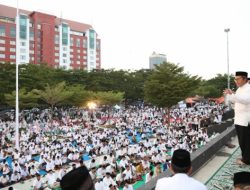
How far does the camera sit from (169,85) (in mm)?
26062

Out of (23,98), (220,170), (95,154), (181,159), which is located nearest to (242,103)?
(220,170)

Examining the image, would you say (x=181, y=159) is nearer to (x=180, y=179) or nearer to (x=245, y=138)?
(x=180, y=179)

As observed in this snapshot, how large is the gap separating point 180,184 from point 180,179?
5 centimetres

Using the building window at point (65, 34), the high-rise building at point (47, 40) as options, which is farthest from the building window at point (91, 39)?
the building window at point (65, 34)

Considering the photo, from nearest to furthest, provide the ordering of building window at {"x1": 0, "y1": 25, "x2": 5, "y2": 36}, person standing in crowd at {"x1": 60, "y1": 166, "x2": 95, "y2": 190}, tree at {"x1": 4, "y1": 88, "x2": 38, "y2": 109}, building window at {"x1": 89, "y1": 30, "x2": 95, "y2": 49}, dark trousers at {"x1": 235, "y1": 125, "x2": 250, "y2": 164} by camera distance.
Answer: person standing in crowd at {"x1": 60, "y1": 166, "x2": 95, "y2": 190} < dark trousers at {"x1": 235, "y1": 125, "x2": 250, "y2": 164} < tree at {"x1": 4, "y1": 88, "x2": 38, "y2": 109} < building window at {"x1": 0, "y1": 25, "x2": 5, "y2": 36} < building window at {"x1": 89, "y1": 30, "x2": 95, "y2": 49}

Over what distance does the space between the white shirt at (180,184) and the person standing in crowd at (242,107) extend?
2275 mm

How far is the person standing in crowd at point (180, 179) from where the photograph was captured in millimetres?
2258

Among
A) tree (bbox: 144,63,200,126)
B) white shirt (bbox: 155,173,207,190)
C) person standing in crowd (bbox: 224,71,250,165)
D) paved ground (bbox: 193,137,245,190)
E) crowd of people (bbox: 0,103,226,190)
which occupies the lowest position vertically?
crowd of people (bbox: 0,103,226,190)

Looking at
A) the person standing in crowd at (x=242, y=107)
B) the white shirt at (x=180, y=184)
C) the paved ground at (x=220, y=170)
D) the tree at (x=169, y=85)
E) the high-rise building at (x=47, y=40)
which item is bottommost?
the paved ground at (x=220, y=170)

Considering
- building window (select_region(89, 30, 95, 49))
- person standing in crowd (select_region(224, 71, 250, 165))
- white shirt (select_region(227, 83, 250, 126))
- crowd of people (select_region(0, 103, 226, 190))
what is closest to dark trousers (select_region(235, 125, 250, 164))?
person standing in crowd (select_region(224, 71, 250, 165))

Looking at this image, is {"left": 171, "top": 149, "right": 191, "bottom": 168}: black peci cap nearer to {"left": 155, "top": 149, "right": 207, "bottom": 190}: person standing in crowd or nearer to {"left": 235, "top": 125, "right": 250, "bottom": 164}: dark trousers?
{"left": 155, "top": 149, "right": 207, "bottom": 190}: person standing in crowd

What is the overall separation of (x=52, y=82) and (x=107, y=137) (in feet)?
63.3

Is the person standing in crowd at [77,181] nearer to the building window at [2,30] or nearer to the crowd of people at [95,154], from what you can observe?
the crowd of people at [95,154]

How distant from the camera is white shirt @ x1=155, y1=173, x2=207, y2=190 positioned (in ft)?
7.38
